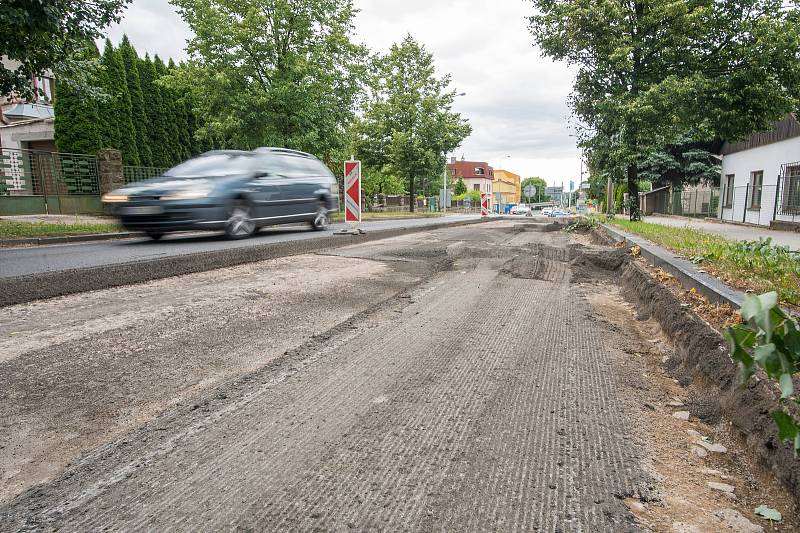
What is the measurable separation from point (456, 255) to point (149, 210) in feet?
17.8

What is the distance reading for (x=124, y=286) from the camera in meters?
5.05

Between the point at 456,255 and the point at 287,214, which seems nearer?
the point at 456,255

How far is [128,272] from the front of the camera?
5.15 meters

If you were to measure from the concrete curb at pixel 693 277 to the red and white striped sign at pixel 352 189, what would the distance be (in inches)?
237

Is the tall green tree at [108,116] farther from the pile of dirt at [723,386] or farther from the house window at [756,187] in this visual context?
the house window at [756,187]

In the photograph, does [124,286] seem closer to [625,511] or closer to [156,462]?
[156,462]

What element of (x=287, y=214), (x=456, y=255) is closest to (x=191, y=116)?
(x=287, y=214)

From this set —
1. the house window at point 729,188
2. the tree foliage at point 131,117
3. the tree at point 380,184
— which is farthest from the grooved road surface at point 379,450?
the tree at point 380,184

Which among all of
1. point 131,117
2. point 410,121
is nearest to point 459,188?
point 410,121

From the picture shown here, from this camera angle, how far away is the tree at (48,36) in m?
7.21

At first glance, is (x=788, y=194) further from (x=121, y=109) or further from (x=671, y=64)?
(x=121, y=109)

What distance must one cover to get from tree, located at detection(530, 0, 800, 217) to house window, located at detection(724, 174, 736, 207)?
9.54 metres

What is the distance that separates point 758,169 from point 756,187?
1.19 m

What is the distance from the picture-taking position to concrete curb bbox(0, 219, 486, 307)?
423cm
